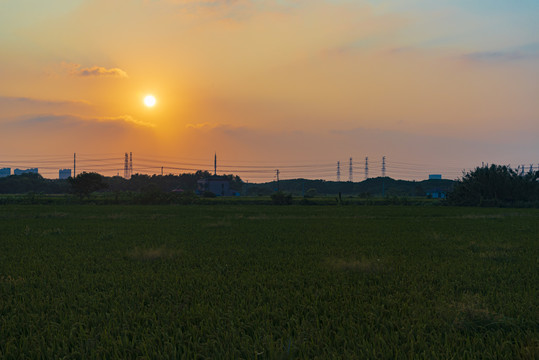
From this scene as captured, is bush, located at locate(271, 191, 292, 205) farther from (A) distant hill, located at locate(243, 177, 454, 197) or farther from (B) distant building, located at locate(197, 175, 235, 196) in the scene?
(A) distant hill, located at locate(243, 177, 454, 197)

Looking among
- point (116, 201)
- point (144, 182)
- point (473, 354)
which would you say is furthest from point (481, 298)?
point (144, 182)

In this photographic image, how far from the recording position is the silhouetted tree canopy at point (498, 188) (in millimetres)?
56562

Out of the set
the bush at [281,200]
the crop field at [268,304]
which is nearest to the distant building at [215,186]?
the bush at [281,200]

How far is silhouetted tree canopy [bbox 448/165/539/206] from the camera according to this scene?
56562mm

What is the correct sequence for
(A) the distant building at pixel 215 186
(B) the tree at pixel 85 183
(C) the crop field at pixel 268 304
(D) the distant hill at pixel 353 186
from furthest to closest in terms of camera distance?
(D) the distant hill at pixel 353 186
(A) the distant building at pixel 215 186
(B) the tree at pixel 85 183
(C) the crop field at pixel 268 304

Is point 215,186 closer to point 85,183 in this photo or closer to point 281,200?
point 85,183

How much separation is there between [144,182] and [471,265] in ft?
463

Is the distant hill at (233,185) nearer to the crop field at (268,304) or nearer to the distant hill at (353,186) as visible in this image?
the distant hill at (353,186)

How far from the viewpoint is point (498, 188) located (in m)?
56.9

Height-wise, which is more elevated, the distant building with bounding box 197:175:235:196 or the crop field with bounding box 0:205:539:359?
the distant building with bounding box 197:175:235:196

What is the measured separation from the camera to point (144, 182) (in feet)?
456

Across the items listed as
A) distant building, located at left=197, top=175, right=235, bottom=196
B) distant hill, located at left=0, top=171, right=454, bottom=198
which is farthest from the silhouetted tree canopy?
distant building, located at left=197, top=175, right=235, bottom=196

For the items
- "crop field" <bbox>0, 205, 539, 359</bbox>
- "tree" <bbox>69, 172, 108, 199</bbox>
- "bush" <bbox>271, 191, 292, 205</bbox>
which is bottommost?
"crop field" <bbox>0, 205, 539, 359</bbox>

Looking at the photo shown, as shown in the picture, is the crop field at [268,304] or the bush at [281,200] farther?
the bush at [281,200]
